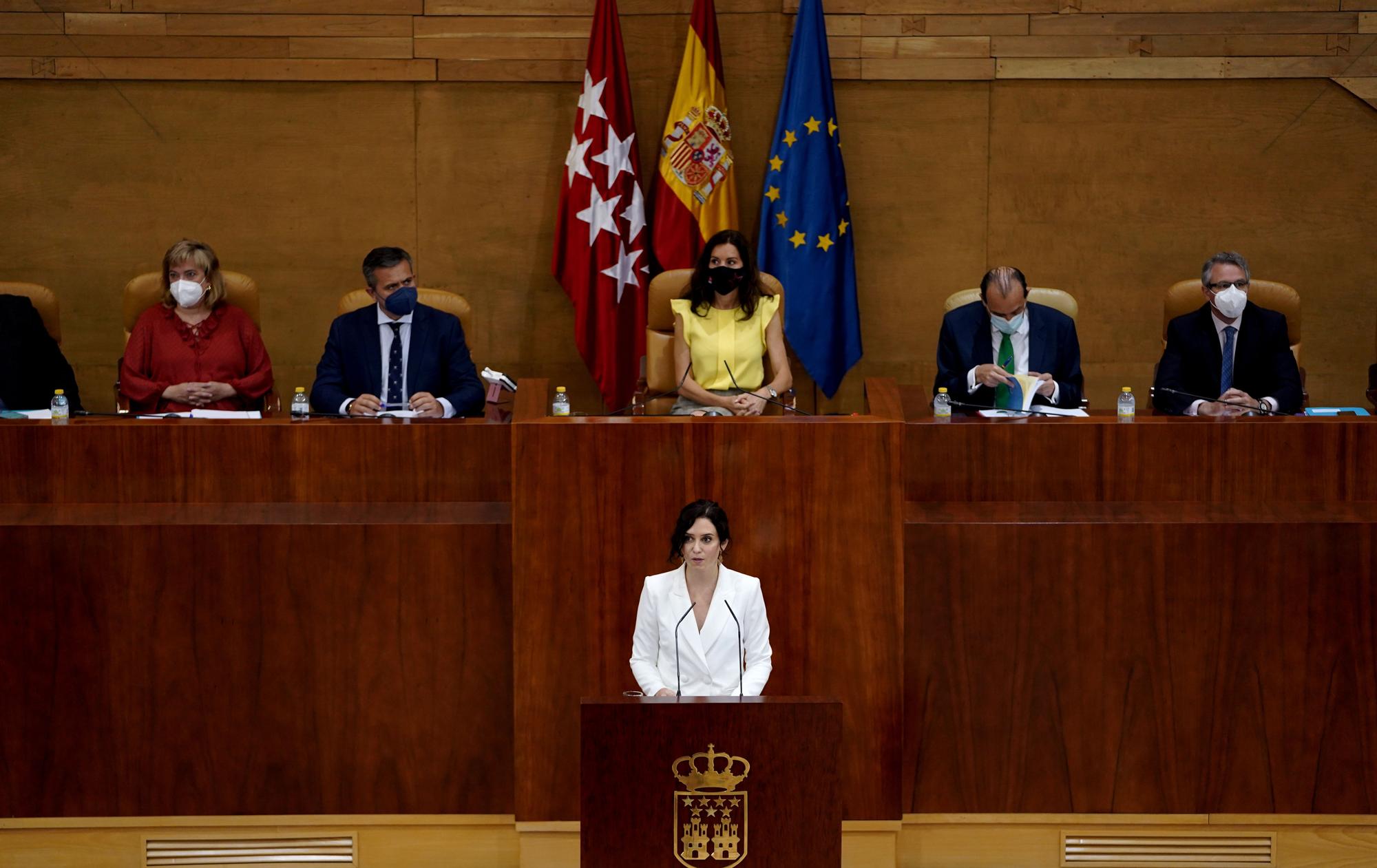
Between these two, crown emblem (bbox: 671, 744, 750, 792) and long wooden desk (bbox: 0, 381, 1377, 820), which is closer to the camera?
crown emblem (bbox: 671, 744, 750, 792)

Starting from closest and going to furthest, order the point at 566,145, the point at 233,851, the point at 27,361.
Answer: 1. the point at 233,851
2. the point at 27,361
3. the point at 566,145

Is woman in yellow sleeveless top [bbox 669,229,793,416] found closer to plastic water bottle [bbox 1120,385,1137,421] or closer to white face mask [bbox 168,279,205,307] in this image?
plastic water bottle [bbox 1120,385,1137,421]

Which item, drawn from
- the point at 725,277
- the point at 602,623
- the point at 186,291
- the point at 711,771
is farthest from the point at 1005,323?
the point at 186,291

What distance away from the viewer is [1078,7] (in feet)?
20.9

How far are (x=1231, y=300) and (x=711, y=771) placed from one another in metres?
2.87

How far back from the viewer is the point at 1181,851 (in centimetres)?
386

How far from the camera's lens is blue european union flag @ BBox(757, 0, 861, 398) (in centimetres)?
627

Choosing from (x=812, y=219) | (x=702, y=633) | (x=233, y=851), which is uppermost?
(x=812, y=219)

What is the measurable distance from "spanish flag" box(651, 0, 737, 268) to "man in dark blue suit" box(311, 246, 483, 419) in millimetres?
1665

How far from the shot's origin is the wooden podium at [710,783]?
292 centimetres

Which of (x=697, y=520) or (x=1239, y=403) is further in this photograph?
(x=1239, y=403)

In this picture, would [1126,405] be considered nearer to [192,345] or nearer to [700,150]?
[700,150]

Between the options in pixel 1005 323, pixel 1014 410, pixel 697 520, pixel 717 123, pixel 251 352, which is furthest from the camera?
pixel 717 123

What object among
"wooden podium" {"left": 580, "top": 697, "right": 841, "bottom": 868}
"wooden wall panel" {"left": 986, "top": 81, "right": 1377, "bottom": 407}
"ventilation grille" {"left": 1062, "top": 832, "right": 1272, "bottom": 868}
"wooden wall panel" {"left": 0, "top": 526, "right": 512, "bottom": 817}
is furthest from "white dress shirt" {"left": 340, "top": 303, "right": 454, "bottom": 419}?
"wooden wall panel" {"left": 986, "top": 81, "right": 1377, "bottom": 407}
